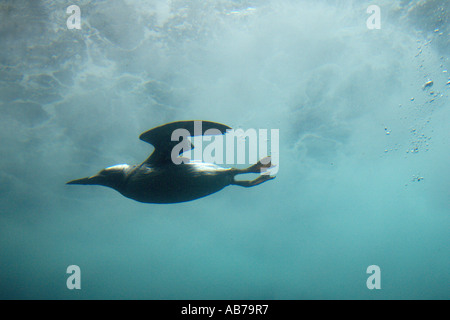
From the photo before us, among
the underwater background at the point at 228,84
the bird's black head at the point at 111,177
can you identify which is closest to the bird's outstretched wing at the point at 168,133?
the bird's black head at the point at 111,177

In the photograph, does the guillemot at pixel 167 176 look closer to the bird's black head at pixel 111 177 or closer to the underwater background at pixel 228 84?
the bird's black head at pixel 111 177

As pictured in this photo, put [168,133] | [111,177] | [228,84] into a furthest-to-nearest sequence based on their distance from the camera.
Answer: [228,84] < [111,177] < [168,133]

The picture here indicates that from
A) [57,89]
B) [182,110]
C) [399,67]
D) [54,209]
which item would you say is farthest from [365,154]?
[54,209]

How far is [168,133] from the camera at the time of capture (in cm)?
314

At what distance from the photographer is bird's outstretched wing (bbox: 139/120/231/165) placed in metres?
2.94

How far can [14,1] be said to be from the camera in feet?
27.9

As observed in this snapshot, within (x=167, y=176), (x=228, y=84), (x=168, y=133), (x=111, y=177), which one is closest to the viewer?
(x=168, y=133)

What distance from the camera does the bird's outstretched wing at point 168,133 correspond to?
2936mm

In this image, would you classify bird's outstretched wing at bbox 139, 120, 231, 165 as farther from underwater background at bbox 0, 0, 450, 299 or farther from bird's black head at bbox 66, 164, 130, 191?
underwater background at bbox 0, 0, 450, 299

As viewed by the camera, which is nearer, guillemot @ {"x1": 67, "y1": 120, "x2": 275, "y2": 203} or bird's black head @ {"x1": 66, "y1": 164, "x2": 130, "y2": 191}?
guillemot @ {"x1": 67, "y1": 120, "x2": 275, "y2": 203}

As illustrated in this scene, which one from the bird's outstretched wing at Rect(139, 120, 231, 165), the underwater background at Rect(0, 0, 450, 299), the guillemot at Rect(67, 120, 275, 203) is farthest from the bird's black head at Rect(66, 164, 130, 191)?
the underwater background at Rect(0, 0, 450, 299)

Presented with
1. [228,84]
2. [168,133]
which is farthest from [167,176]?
[228,84]

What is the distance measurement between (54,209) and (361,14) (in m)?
33.4

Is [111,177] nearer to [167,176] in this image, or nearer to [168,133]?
[167,176]
